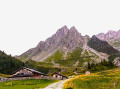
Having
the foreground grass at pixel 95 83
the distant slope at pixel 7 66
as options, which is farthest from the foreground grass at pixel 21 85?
the distant slope at pixel 7 66

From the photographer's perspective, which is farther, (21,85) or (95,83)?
(21,85)

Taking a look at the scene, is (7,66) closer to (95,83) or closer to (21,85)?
(21,85)

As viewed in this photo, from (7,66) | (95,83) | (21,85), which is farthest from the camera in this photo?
(7,66)

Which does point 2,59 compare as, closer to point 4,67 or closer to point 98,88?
point 4,67

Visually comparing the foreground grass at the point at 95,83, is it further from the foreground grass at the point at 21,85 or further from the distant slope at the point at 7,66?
the distant slope at the point at 7,66

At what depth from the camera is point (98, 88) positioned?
37.5m

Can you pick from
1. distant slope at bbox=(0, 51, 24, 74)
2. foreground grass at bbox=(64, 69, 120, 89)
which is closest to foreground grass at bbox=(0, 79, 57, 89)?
foreground grass at bbox=(64, 69, 120, 89)

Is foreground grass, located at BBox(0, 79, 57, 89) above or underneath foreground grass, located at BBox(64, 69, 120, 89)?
underneath

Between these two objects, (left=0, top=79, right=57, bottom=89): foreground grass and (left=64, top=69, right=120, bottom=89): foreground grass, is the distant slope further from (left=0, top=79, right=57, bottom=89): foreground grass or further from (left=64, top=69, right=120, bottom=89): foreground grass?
(left=64, top=69, right=120, bottom=89): foreground grass

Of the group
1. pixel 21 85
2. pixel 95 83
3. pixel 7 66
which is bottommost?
pixel 21 85

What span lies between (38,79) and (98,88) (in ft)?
132

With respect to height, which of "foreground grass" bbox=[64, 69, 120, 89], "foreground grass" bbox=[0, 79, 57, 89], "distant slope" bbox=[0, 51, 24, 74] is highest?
"distant slope" bbox=[0, 51, 24, 74]

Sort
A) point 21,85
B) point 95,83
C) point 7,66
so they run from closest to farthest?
point 95,83, point 21,85, point 7,66

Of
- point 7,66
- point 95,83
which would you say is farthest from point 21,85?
point 7,66
